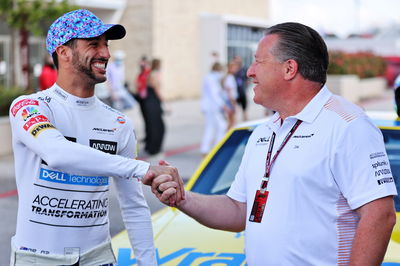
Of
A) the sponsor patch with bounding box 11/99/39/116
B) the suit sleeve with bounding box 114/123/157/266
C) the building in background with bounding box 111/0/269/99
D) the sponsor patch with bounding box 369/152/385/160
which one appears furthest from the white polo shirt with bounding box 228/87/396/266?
the building in background with bounding box 111/0/269/99

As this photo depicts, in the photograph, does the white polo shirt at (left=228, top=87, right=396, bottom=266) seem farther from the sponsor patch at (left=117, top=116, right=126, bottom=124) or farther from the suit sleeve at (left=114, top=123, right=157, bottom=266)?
the sponsor patch at (left=117, top=116, right=126, bottom=124)

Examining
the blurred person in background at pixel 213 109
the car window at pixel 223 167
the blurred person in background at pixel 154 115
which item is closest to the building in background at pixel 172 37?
the blurred person in background at pixel 154 115

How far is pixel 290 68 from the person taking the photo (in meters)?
2.88

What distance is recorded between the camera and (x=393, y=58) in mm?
41875

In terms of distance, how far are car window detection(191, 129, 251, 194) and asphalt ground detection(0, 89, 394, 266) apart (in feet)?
5.59

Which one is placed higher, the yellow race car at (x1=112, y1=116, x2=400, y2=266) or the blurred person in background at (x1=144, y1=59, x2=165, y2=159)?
the yellow race car at (x1=112, y1=116, x2=400, y2=266)

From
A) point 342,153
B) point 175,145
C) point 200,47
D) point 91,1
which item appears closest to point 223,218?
point 342,153

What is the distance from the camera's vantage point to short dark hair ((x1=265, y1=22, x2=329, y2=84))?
2846 millimetres

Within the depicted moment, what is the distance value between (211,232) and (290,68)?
143 centimetres

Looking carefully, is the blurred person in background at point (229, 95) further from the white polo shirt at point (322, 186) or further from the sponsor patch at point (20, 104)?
the white polo shirt at point (322, 186)

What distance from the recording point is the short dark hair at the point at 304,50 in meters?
2.85

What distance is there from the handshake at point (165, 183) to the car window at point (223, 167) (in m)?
1.54

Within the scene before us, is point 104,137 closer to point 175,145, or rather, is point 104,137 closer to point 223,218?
point 223,218

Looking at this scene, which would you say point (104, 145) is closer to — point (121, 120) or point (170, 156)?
point (121, 120)
